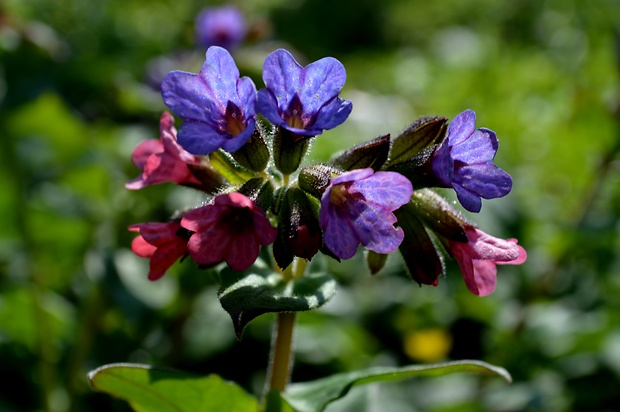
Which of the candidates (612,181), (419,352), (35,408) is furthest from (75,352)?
(612,181)

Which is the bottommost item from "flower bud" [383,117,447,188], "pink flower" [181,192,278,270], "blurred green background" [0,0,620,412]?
"blurred green background" [0,0,620,412]

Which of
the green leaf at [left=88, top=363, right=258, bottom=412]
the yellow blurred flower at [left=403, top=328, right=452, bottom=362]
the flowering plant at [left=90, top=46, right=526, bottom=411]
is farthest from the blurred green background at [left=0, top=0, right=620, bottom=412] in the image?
the flowering plant at [left=90, top=46, right=526, bottom=411]

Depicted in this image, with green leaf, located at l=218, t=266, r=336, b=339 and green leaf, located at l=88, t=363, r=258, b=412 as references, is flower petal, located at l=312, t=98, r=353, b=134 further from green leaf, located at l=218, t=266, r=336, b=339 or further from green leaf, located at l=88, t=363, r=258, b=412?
green leaf, located at l=88, t=363, r=258, b=412

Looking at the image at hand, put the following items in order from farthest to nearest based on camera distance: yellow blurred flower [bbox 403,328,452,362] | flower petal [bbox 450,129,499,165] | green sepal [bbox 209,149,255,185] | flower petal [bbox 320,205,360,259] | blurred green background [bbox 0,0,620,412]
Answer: yellow blurred flower [bbox 403,328,452,362] < blurred green background [bbox 0,0,620,412] < green sepal [bbox 209,149,255,185] < flower petal [bbox 450,129,499,165] < flower petal [bbox 320,205,360,259]

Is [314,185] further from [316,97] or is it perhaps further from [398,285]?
[398,285]

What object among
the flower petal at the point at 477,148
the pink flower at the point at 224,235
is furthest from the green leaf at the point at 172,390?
the flower petal at the point at 477,148

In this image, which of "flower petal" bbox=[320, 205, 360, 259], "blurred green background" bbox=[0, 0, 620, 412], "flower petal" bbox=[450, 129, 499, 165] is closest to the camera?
"flower petal" bbox=[320, 205, 360, 259]

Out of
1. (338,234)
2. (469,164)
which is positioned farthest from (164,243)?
(469,164)
